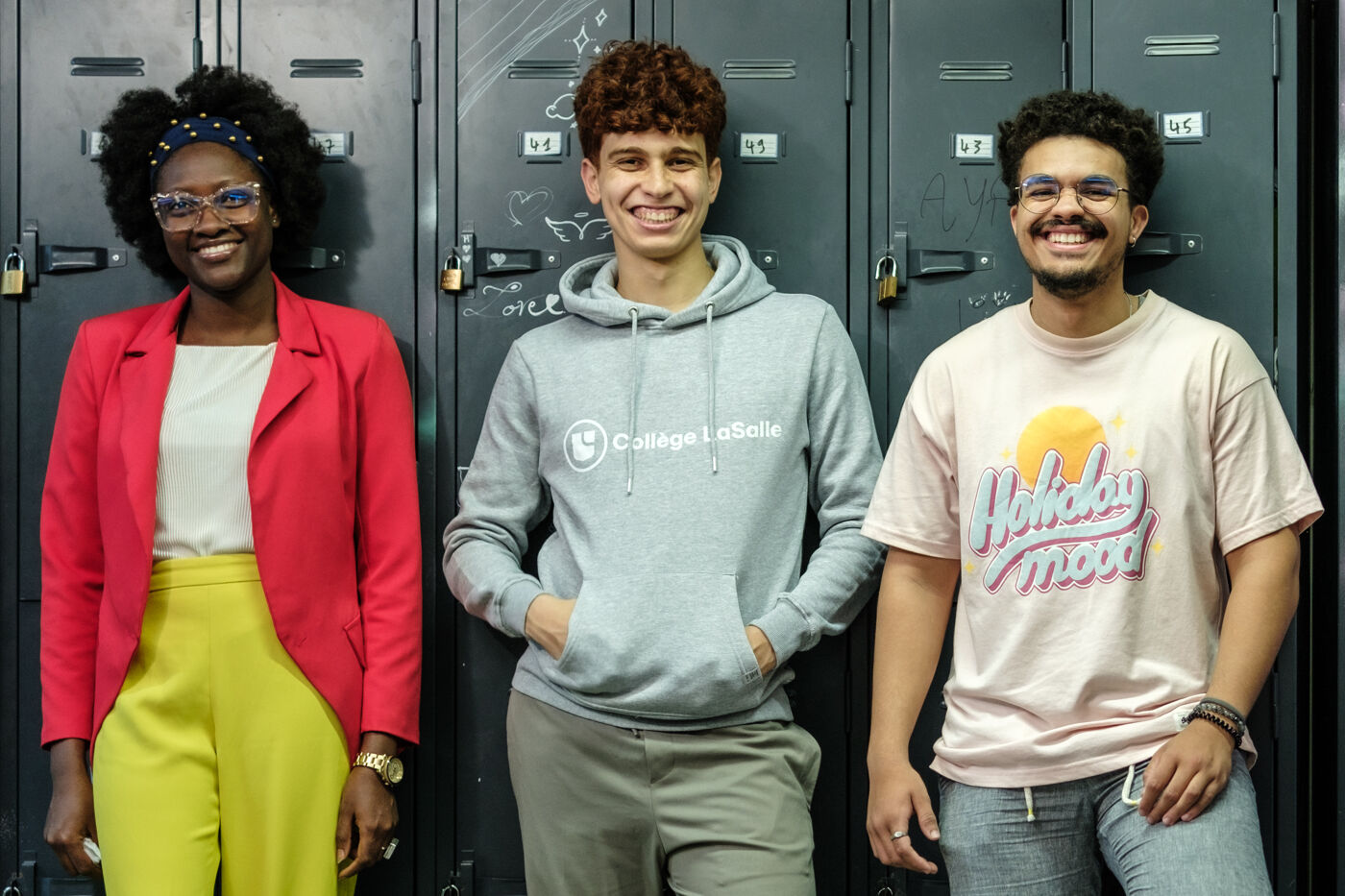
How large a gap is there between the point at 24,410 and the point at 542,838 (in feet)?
4.65

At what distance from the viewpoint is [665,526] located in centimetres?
203

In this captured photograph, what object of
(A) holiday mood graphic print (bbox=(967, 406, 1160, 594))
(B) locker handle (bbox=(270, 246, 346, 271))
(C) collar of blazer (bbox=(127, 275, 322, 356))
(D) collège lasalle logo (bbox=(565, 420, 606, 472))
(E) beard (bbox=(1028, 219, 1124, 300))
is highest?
(B) locker handle (bbox=(270, 246, 346, 271))

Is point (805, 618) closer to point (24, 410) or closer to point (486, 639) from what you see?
point (486, 639)

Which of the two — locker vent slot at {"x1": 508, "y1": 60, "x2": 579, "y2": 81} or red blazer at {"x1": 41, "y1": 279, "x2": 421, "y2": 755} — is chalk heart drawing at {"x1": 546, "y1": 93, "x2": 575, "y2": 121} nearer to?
locker vent slot at {"x1": 508, "y1": 60, "x2": 579, "y2": 81}

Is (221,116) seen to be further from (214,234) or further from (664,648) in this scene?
(664,648)

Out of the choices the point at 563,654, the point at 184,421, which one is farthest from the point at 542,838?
the point at 184,421

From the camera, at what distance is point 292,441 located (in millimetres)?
2107

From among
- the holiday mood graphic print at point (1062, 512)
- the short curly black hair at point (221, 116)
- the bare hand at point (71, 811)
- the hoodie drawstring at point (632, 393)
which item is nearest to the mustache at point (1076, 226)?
the holiday mood graphic print at point (1062, 512)

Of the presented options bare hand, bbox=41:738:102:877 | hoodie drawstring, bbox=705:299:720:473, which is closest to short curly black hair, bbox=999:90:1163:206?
hoodie drawstring, bbox=705:299:720:473

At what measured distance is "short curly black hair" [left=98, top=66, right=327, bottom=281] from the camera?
90.4 inches

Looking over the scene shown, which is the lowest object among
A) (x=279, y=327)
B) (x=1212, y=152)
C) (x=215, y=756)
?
(x=215, y=756)

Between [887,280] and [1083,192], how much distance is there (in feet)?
1.58

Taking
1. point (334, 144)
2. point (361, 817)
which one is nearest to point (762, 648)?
point (361, 817)

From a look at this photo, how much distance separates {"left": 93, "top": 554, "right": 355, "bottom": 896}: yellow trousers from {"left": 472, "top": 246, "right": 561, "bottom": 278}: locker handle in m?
0.77
